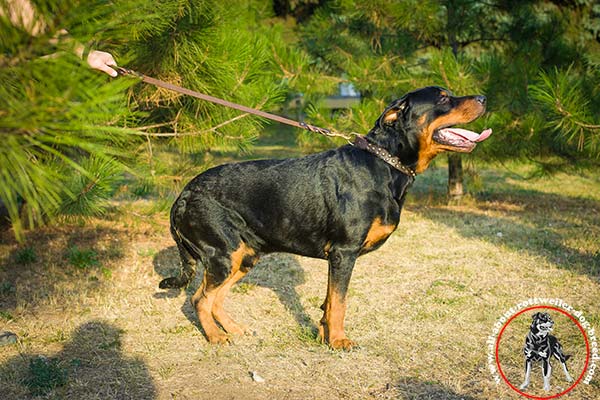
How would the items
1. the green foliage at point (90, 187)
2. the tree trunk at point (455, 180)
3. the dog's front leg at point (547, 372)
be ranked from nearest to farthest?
1. the dog's front leg at point (547, 372)
2. the green foliage at point (90, 187)
3. the tree trunk at point (455, 180)

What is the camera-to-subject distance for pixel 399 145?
11.8 ft

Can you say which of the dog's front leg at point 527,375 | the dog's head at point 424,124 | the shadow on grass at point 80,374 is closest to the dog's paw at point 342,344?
the dog's front leg at point 527,375

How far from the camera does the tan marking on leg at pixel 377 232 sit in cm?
346

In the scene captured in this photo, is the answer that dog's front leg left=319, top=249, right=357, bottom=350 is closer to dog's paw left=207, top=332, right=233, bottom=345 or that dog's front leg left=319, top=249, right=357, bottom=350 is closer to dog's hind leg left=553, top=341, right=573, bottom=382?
dog's paw left=207, top=332, right=233, bottom=345

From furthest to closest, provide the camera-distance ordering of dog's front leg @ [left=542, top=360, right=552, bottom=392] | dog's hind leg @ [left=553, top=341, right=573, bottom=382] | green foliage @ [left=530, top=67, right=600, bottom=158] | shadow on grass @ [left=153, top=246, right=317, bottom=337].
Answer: green foliage @ [left=530, top=67, right=600, bottom=158]
shadow on grass @ [left=153, top=246, right=317, bottom=337]
dog's hind leg @ [left=553, top=341, right=573, bottom=382]
dog's front leg @ [left=542, top=360, right=552, bottom=392]

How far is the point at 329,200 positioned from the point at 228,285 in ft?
3.19

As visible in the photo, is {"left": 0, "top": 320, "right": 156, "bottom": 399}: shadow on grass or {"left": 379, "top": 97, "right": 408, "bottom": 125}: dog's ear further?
{"left": 379, "top": 97, "right": 408, "bottom": 125}: dog's ear

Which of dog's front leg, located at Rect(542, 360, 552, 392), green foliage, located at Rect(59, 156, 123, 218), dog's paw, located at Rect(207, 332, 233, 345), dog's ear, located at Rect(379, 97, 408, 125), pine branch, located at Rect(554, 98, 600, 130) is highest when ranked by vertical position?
dog's ear, located at Rect(379, 97, 408, 125)

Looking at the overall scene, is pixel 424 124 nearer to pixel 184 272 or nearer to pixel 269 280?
pixel 184 272

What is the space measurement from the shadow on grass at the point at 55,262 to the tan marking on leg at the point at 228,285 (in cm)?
141

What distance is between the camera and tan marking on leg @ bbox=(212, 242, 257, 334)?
3.66m

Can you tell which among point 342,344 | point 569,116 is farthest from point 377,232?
point 569,116

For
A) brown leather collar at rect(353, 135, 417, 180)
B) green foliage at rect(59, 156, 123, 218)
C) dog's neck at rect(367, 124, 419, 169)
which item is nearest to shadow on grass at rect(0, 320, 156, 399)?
green foliage at rect(59, 156, 123, 218)

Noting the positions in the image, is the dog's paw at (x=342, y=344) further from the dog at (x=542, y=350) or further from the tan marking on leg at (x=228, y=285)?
the dog at (x=542, y=350)
